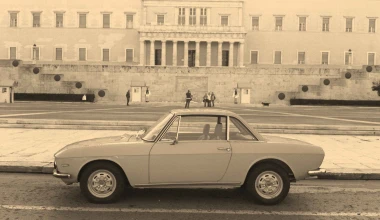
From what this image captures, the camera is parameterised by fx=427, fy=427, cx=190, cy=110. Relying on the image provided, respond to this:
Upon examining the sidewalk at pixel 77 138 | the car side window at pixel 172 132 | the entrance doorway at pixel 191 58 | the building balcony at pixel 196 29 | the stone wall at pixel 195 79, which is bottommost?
the sidewalk at pixel 77 138

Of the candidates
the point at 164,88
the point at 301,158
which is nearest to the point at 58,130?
the point at 301,158

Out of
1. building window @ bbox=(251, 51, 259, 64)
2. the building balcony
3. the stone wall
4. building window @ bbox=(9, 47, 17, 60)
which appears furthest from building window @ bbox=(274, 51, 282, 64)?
building window @ bbox=(9, 47, 17, 60)

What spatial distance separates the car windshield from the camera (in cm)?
671

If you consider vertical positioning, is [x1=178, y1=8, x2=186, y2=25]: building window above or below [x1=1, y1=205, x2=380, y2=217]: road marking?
above

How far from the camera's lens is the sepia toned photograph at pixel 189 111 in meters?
6.51

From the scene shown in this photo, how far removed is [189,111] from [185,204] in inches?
57.0

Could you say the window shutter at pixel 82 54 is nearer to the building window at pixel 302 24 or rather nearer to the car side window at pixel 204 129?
the building window at pixel 302 24

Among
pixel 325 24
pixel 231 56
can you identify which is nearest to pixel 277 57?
pixel 231 56

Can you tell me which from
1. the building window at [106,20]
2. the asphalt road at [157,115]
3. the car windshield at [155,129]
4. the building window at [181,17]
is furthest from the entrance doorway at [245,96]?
the car windshield at [155,129]

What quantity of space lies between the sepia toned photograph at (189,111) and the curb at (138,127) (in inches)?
2.1

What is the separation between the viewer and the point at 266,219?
5.86 m

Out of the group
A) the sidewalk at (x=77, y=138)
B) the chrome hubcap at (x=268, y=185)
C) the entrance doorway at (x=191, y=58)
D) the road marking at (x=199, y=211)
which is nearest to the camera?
the road marking at (x=199, y=211)

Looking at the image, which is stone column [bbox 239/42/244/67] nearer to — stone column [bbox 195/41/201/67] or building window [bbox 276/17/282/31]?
stone column [bbox 195/41/201/67]

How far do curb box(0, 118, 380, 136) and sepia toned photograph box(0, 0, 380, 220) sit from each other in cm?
5
